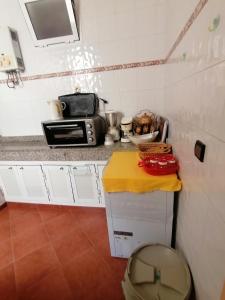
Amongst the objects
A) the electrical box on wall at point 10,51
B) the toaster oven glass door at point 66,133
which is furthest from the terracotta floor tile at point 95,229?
the electrical box on wall at point 10,51

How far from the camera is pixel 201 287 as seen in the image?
0.76m

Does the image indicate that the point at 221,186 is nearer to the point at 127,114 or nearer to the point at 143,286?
the point at 143,286

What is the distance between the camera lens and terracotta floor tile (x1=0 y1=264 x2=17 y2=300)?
1.21 metres

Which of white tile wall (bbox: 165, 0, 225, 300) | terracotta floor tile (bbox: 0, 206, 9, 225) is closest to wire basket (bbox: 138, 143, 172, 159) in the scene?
white tile wall (bbox: 165, 0, 225, 300)

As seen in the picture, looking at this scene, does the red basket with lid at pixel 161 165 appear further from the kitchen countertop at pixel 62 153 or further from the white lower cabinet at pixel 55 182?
the white lower cabinet at pixel 55 182

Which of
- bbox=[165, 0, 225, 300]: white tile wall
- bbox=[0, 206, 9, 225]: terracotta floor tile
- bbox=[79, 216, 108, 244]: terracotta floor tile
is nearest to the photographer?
bbox=[165, 0, 225, 300]: white tile wall

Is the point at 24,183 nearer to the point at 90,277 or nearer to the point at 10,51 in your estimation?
the point at 90,277

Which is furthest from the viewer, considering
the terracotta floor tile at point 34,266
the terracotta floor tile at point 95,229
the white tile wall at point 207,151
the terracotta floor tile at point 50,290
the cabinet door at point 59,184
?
the cabinet door at point 59,184

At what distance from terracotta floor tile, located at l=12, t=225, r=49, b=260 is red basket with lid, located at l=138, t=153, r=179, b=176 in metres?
1.25

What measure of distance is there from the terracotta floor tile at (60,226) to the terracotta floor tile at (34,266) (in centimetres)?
15

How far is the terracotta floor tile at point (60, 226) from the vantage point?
170cm

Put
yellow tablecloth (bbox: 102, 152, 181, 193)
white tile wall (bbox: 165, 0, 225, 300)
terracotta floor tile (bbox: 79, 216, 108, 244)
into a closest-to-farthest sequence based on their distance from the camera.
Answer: white tile wall (bbox: 165, 0, 225, 300) < yellow tablecloth (bbox: 102, 152, 181, 193) < terracotta floor tile (bbox: 79, 216, 108, 244)

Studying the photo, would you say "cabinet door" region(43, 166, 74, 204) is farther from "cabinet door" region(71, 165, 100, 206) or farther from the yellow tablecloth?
the yellow tablecloth

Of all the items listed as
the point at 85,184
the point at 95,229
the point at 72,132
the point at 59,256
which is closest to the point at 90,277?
the point at 59,256
